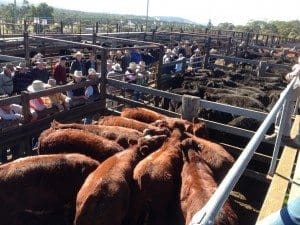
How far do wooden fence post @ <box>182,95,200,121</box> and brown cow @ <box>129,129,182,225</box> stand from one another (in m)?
1.98

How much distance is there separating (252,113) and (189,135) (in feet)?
3.35

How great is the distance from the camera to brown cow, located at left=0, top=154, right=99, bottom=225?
14.3 ft

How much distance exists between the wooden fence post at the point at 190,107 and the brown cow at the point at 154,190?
198 cm

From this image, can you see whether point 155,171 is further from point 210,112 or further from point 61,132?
point 210,112

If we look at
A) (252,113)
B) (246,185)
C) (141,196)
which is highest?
(252,113)

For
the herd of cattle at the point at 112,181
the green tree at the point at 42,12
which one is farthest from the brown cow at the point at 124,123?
the green tree at the point at 42,12

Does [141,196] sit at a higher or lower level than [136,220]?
higher

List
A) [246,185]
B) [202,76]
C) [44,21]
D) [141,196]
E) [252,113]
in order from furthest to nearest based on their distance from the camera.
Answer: [44,21]
[202,76]
[246,185]
[252,113]
[141,196]

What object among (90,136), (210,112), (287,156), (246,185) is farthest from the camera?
(210,112)

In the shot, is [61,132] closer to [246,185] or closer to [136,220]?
[136,220]

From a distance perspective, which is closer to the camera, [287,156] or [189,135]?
[287,156]

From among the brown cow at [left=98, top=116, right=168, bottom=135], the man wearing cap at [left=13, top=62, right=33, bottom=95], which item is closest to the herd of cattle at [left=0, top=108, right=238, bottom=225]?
the brown cow at [left=98, top=116, right=168, bottom=135]

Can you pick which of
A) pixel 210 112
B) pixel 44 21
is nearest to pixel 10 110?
pixel 210 112

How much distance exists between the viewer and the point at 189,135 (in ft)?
18.4
